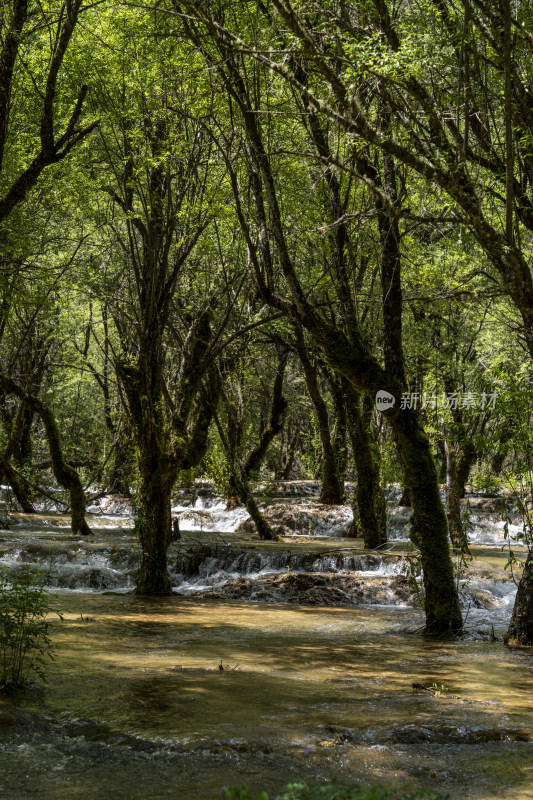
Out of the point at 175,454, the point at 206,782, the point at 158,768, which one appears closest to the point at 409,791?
the point at 206,782

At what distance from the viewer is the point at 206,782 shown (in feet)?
11.8

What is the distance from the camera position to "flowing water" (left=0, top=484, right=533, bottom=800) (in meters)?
3.77

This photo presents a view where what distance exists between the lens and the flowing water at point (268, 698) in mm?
3768

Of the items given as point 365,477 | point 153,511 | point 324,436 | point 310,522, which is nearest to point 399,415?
point 153,511

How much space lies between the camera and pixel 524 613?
25.4 ft

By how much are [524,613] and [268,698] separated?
3615 mm

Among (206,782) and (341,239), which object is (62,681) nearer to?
(206,782)

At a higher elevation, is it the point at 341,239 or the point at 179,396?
the point at 341,239

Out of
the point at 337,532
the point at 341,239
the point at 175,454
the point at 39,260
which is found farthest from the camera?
the point at 337,532

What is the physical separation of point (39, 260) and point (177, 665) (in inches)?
491

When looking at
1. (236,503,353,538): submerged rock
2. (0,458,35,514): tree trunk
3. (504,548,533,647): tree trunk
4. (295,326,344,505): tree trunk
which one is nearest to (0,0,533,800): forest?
(504,548,533,647): tree trunk

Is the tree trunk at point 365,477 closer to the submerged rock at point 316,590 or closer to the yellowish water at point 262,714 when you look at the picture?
the submerged rock at point 316,590

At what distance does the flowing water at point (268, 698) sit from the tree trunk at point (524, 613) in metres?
0.23

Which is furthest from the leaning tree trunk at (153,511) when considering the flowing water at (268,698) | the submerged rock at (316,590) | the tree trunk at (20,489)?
the tree trunk at (20,489)
